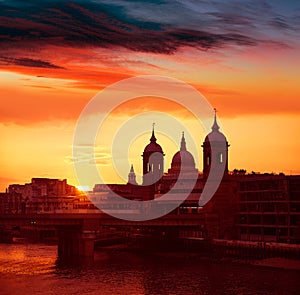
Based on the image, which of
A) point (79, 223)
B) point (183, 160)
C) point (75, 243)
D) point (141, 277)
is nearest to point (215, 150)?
point (183, 160)

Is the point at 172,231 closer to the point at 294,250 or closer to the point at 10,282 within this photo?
the point at 294,250

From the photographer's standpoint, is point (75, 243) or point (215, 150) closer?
point (75, 243)

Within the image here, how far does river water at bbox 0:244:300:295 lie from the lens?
69.1m

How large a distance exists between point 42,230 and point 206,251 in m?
53.3

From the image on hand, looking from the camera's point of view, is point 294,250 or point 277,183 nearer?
point 294,250

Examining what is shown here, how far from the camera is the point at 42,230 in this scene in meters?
150

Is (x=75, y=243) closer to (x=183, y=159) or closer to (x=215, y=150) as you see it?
(x=215, y=150)

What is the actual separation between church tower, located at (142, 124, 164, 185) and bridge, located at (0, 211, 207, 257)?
124 feet

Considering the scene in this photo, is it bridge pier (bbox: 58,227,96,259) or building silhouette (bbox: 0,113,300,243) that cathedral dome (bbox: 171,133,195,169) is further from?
bridge pier (bbox: 58,227,96,259)

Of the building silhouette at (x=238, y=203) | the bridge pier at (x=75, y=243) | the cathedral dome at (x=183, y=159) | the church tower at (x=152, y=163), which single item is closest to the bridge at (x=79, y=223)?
the bridge pier at (x=75, y=243)

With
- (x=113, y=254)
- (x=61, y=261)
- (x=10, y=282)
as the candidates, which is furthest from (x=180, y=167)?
(x=10, y=282)

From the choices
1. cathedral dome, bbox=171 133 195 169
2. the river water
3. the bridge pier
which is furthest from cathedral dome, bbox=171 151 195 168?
the river water

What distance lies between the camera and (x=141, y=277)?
78562mm

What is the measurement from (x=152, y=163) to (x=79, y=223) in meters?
47.2
